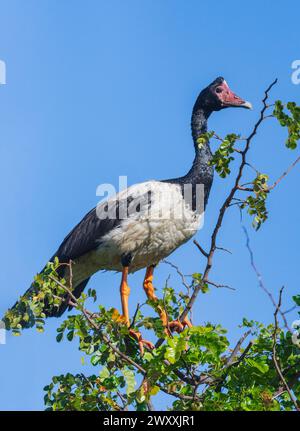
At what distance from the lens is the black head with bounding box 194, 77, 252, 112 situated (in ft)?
34.6

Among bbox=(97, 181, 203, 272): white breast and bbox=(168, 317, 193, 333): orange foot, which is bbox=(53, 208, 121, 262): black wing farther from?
bbox=(168, 317, 193, 333): orange foot

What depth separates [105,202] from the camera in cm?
974

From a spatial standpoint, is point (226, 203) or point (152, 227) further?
point (152, 227)

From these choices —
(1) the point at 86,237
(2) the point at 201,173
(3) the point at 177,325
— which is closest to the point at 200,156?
(2) the point at 201,173

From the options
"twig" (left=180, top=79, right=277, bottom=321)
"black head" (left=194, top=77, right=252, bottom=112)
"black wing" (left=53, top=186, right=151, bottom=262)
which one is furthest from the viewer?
"black head" (left=194, top=77, right=252, bottom=112)

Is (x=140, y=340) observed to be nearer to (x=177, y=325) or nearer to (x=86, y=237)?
(x=177, y=325)

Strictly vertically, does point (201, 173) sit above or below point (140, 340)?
above

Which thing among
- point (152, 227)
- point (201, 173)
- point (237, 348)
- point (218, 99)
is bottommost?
point (237, 348)

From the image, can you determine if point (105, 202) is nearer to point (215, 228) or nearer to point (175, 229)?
point (175, 229)

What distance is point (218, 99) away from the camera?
10.6 metres

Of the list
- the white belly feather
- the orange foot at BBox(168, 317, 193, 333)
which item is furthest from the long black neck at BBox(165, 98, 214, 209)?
the orange foot at BBox(168, 317, 193, 333)

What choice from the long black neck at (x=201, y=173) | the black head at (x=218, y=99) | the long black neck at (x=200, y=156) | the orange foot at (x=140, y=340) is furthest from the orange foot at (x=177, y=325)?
the black head at (x=218, y=99)

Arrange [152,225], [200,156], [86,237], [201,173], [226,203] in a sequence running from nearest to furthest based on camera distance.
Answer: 1. [226,203]
2. [152,225]
3. [86,237]
4. [201,173]
5. [200,156]

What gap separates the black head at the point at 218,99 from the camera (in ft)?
34.6
